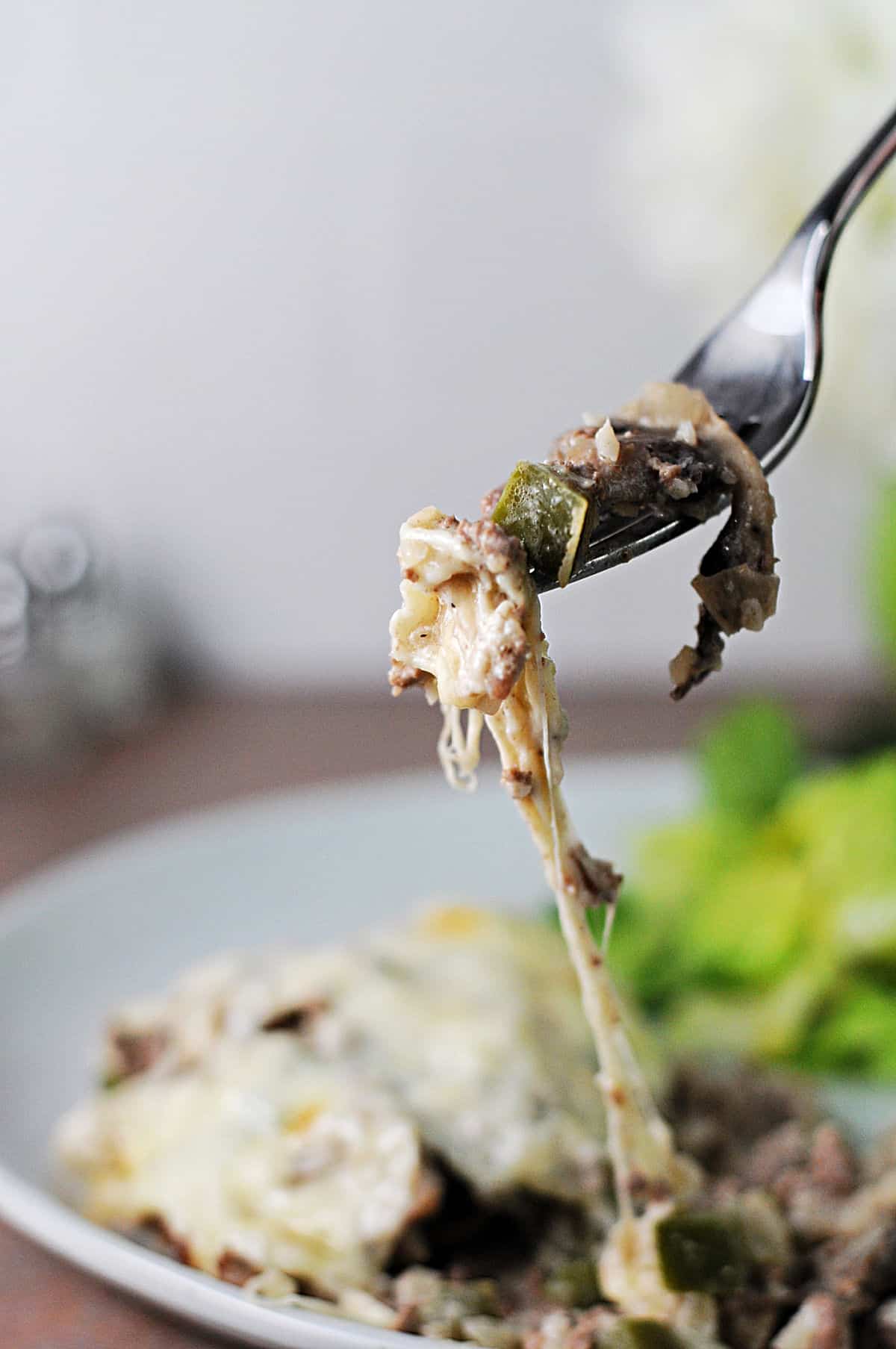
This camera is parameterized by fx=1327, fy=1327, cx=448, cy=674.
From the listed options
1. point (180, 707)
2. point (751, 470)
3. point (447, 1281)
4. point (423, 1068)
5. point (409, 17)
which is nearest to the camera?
point (751, 470)

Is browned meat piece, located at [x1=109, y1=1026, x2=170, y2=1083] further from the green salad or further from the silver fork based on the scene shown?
the silver fork

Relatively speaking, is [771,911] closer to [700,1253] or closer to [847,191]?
[700,1253]

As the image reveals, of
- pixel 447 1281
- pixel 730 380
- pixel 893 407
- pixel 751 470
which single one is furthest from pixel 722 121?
pixel 447 1281

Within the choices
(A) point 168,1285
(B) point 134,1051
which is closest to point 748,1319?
(A) point 168,1285

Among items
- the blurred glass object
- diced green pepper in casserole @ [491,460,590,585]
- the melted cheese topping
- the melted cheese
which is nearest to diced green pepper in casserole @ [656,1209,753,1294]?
the melted cheese

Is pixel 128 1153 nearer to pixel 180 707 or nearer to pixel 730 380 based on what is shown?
pixel 730 380

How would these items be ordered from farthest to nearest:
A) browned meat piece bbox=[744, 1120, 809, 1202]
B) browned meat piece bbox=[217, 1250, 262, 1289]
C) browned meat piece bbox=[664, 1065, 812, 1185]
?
browned meat piece bbox=[664, 1065, 812, 1185]
browned meat piece bbox=[744, 1120, 809, 1202]
browned meat piece bbox=[217, 1250, 262, 1289]
